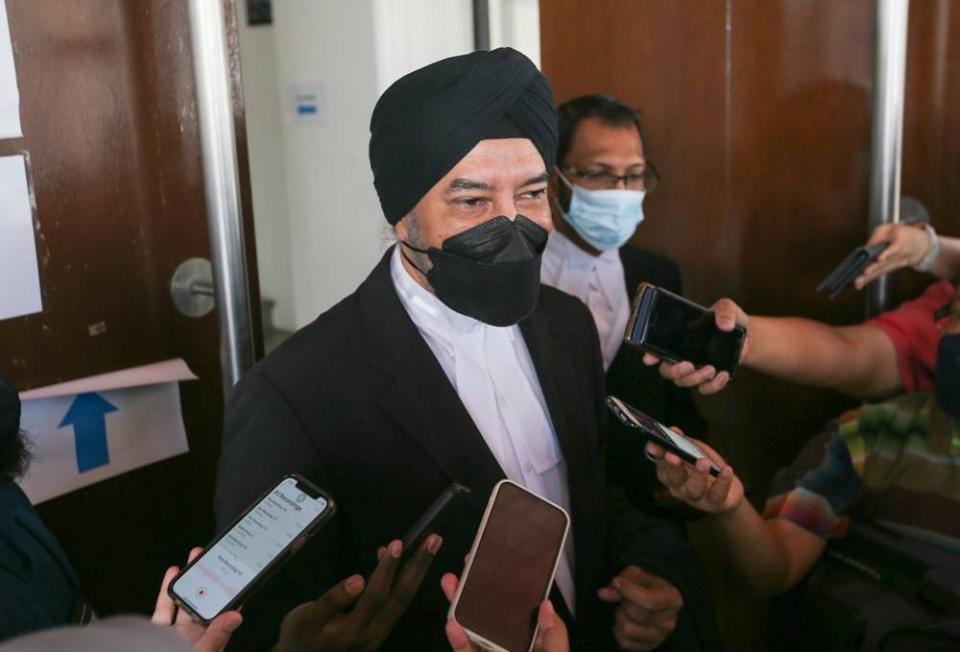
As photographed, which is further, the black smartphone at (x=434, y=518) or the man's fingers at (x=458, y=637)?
the black smartphone at (x=434, y=518)

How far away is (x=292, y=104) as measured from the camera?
7.26ft

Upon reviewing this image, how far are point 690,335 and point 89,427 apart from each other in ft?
3.14

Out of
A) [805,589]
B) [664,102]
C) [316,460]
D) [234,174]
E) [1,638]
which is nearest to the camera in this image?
[1,638]

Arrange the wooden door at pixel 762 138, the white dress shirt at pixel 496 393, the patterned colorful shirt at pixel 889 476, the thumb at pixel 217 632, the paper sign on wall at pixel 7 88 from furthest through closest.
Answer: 1. the wooden door at pixel 762 138
2. the patterned colorful shirt at pixel 889 476
3. the paper sign on wall at pixel 7 88
4. the white dress shirt at pixel 496 393
5. the thumb at pixel 217 632

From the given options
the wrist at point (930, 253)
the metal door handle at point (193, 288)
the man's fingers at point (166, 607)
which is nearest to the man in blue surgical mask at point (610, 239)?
the wrist at point (930, 253)

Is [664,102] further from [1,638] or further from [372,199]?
[1,638]

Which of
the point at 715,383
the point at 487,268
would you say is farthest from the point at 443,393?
the point at 715,383

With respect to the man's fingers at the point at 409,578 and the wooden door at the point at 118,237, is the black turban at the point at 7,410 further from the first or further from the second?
the man's fingers at the point at 409,578

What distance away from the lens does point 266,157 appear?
2.31 meters

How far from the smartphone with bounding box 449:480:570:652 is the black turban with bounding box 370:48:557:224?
1.34 ft

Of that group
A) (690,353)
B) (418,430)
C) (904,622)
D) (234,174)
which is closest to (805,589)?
(904,622)

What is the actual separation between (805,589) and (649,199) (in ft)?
2.93

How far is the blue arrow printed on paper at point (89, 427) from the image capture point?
161 cm

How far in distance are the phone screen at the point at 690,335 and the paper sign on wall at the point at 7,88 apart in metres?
0.96
